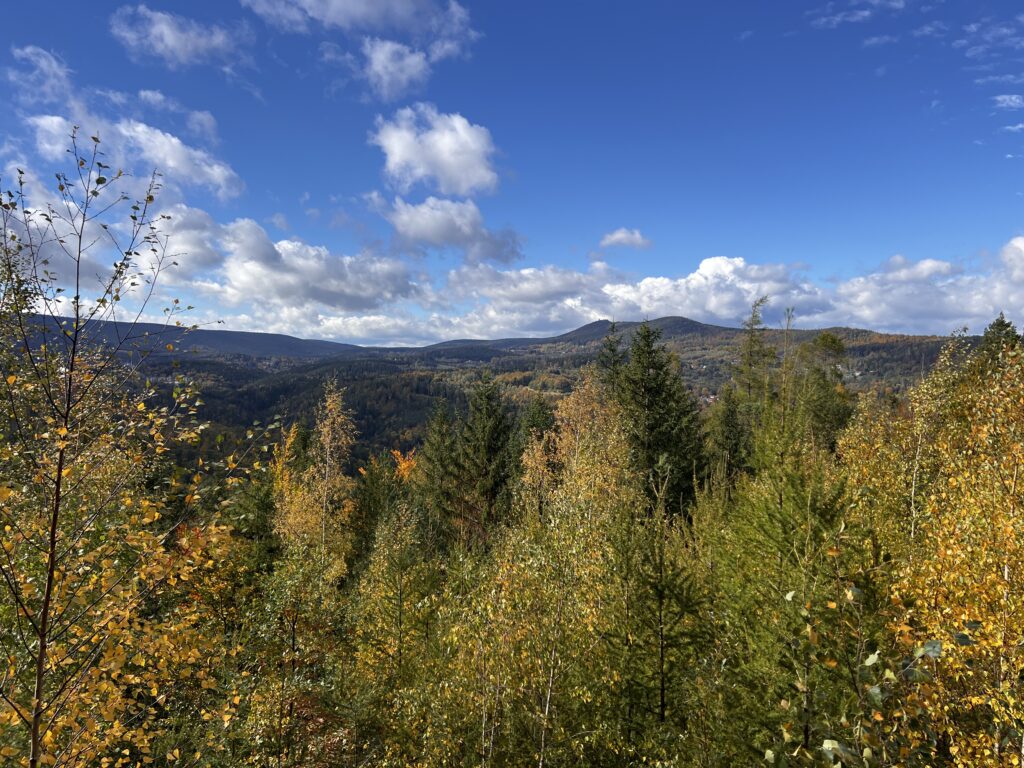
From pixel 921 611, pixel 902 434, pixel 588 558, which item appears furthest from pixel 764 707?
pixel 902 434

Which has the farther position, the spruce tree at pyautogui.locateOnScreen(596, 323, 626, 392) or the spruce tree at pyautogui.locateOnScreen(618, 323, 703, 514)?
the spruce tree at pyautogui.locateOnScreen(596, 323, 626, 392)

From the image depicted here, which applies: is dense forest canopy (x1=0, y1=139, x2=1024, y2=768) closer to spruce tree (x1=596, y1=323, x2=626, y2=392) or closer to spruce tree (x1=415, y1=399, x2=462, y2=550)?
spruce tree (x1=415, y1=399, x2=462, y2=550)

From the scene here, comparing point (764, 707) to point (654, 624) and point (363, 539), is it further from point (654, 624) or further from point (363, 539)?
point (363, 539)

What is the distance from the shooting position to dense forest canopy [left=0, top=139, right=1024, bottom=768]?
4.99 m

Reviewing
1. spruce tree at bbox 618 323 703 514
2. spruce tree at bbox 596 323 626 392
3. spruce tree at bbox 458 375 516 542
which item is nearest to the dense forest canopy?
spruce tree at bbox 618 323 703 514

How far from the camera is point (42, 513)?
566 centimetres

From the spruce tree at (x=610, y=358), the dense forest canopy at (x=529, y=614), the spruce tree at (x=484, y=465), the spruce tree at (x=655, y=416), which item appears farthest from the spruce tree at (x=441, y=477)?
the dense forest canopy at (x=529, y=614)

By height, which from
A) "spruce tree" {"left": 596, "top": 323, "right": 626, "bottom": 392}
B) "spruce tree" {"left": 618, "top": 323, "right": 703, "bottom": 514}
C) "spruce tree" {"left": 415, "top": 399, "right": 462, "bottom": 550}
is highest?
"spruce tree" {"left": 596, "top": 323, "right": 626, "bottom": 392}

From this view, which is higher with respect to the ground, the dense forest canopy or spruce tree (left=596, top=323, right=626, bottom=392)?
spruce tree (left=596, top=323, right=626, bottom=392)

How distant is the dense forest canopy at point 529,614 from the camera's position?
16.4 ft

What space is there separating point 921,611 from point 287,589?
1340 centimetres

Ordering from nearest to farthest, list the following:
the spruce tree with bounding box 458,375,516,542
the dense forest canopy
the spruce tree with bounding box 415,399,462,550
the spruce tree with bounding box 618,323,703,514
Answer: the dense forest canopy → the spruce tree with bounding box 618,323,703,514 → the spruce tree with bounding box 458,375,516,542 → the spruce tree with bounding box 415,399,462,550

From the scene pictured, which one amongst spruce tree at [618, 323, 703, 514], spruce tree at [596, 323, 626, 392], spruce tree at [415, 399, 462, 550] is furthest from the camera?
spruce tree at [596, 323, 626, 392]

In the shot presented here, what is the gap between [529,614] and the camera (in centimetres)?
974
